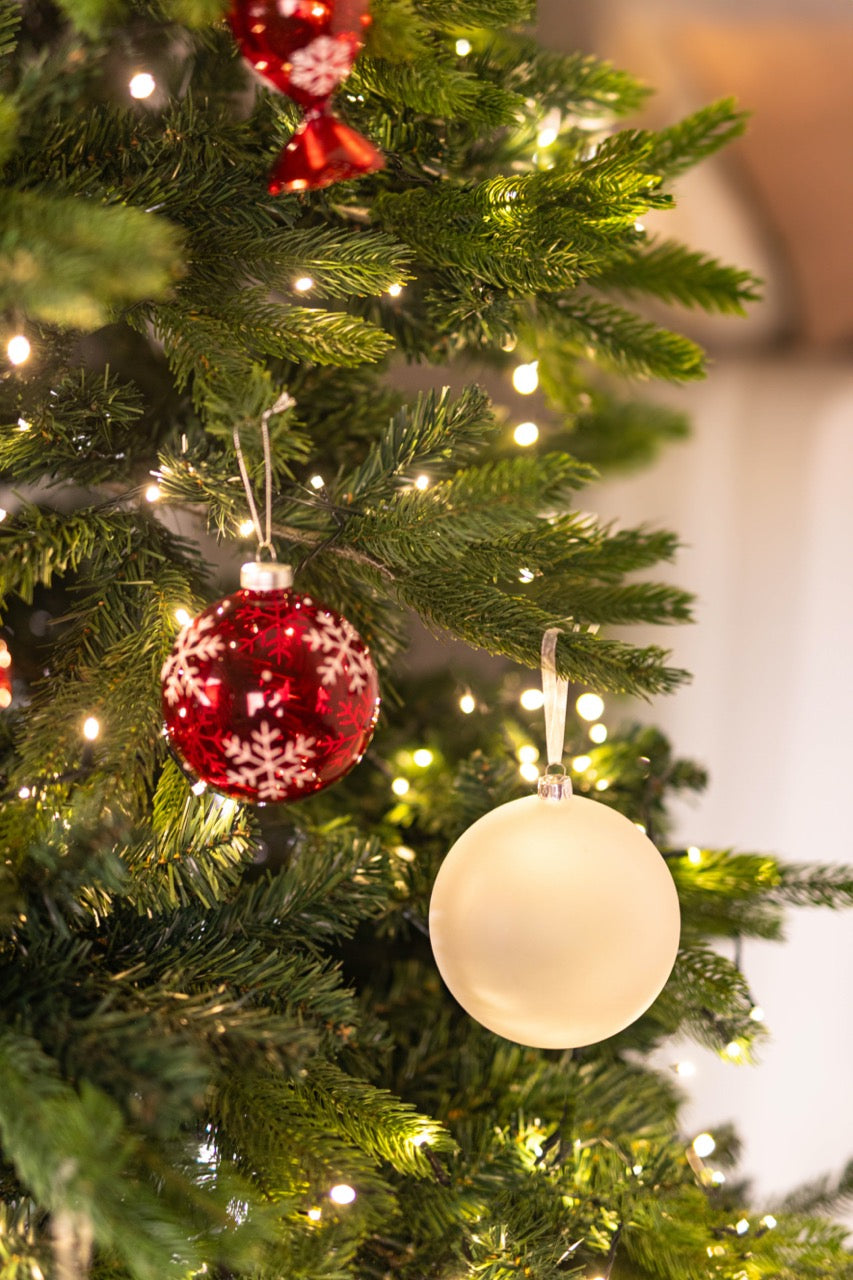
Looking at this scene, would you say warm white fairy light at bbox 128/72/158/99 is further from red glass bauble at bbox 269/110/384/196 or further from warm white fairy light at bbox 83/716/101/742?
warm white fairy light at bbox 83/716/101/742

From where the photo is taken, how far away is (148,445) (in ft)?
1.96

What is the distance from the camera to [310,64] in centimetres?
43

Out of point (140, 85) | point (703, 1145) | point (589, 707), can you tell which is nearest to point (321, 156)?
point (140, 85)

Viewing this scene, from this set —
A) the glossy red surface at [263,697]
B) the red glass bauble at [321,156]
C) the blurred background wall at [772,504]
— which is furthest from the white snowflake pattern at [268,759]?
the blurred background wall at [772,504]

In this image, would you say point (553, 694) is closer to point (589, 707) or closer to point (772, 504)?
point (589, 707)

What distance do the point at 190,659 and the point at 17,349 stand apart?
17 centimetres

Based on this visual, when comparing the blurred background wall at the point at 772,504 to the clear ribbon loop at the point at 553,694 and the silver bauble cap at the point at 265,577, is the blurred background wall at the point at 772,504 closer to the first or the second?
the clear ribbon loop at the point at 553,694

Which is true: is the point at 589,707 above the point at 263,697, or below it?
below

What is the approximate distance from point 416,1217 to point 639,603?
1.25 ft

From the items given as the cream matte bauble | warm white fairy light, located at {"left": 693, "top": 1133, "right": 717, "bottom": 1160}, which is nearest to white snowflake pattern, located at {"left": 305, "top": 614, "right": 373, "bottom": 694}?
the cream matte bauble

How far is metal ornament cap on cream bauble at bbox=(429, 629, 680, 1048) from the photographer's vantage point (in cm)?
47

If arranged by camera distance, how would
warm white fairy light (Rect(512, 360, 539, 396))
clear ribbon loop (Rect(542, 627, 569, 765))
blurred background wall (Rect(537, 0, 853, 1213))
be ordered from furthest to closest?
blurred background wall (Rect(537, 0, 853, 1213)), warm white fairy light (Rect(512, 360, 539, 396)), clear ribbon loop (Rect(542, 627, 569, 765))

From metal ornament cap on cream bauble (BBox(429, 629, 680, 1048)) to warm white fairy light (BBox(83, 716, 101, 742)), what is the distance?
0.19m

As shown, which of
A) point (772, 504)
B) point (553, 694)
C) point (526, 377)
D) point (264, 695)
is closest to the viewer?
point (264, 695)
